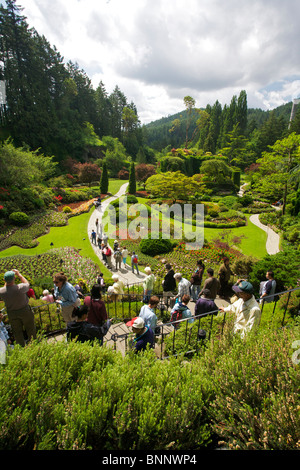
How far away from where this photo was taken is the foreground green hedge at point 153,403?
1.80 metres

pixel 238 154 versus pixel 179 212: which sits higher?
pixel 238 154

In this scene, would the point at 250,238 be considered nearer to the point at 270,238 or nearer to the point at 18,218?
the point at 270,238

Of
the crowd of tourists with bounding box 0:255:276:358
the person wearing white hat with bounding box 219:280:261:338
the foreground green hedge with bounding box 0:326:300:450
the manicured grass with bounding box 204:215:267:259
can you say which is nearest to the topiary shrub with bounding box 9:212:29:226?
the manicured grass with bounding box 204:215:267:259

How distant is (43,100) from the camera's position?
37.5m

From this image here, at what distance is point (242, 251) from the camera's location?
15.2 m

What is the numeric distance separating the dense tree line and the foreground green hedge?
118ft

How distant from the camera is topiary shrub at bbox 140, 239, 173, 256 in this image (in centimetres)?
1453

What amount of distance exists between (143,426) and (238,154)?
60.0 m

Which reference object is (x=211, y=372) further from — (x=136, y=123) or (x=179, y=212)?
(x=136, y=123)

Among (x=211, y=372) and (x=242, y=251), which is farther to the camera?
(x=242, y=251)

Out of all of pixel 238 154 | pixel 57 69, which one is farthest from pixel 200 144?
pixel 57 69

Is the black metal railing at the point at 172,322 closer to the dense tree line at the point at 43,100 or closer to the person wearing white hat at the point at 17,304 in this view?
the person wearing white hat at the point at 17,304

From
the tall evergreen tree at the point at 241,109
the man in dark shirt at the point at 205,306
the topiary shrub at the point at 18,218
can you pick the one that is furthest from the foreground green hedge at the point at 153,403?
the tall evergreen tree at the point at 241,109

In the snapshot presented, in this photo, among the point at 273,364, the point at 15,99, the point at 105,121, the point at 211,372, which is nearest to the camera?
the point at 273,364
